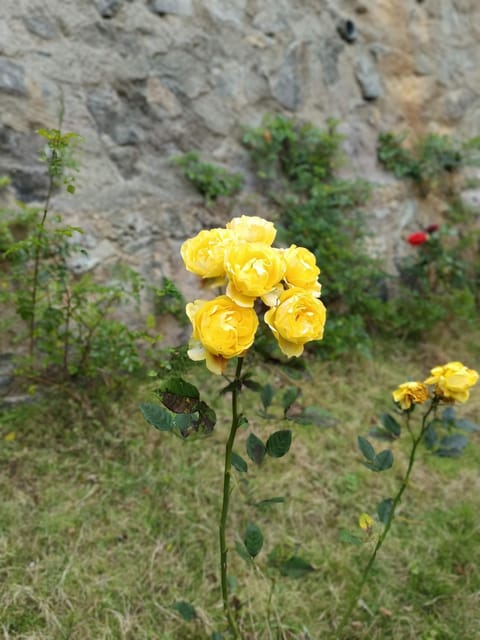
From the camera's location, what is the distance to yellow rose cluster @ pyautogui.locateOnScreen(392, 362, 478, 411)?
98cm

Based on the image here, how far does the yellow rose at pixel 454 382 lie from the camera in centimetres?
98

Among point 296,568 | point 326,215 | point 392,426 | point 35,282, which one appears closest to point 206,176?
point 326,215

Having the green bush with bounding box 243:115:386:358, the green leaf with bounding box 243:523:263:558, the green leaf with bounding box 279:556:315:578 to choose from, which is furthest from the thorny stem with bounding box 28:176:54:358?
the green bush with bounding box 243:115:386:358

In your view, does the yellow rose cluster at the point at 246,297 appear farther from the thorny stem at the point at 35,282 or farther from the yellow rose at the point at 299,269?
the thorny stem at the point at 35,282

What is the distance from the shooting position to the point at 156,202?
7.52ft

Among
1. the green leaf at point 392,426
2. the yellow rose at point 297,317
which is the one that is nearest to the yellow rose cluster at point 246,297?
the yellow rose at point 297,317

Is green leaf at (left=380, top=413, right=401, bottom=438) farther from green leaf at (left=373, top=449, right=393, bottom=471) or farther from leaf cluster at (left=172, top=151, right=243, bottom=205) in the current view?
leaf cluster at (left=172, top=151, right=243, bottom=205)

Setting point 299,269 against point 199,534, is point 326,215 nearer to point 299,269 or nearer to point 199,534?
point 199,534

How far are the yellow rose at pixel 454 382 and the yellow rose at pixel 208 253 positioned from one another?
1.92 ft

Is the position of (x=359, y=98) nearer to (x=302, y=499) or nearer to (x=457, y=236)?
(x=457, y=236)

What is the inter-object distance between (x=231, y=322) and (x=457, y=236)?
10.5 ft

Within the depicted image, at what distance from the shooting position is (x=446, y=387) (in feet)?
3.28

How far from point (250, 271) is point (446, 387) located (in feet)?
1.95

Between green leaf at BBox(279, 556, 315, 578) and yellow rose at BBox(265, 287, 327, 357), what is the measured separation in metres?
0.60
